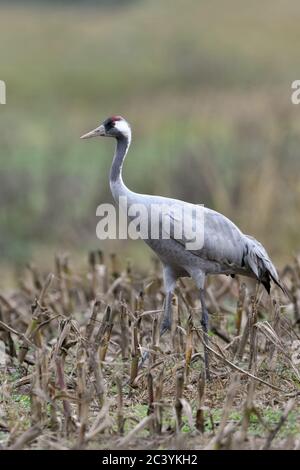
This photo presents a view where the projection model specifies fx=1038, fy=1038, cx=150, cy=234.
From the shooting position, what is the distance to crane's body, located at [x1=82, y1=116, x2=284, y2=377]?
5.07 metres

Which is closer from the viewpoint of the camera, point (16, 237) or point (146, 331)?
point (146, 331)

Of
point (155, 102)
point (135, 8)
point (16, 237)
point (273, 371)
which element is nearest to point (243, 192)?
point (16, 237)

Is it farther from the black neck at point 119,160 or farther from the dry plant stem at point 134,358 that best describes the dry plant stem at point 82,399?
the black neck at point 119,160

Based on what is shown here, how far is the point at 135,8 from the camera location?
30422 millimetres

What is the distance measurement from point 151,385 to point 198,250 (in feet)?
3.60

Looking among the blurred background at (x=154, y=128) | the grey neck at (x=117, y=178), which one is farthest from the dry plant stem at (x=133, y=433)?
the blurred background at (x=154, y=128)

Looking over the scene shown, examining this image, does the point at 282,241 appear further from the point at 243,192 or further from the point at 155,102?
the point at 155,102

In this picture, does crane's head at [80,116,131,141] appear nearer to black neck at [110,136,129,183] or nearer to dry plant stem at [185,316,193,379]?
black neck at [110,136,129,183]

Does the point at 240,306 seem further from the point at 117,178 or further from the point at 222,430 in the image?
the point at 222,430

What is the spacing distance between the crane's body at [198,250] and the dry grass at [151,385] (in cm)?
16

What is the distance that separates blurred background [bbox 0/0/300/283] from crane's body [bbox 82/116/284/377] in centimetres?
339

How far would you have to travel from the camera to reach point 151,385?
4270 mm

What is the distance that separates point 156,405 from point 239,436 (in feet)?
1.16

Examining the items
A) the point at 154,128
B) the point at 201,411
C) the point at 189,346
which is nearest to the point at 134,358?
the point at 189,346
